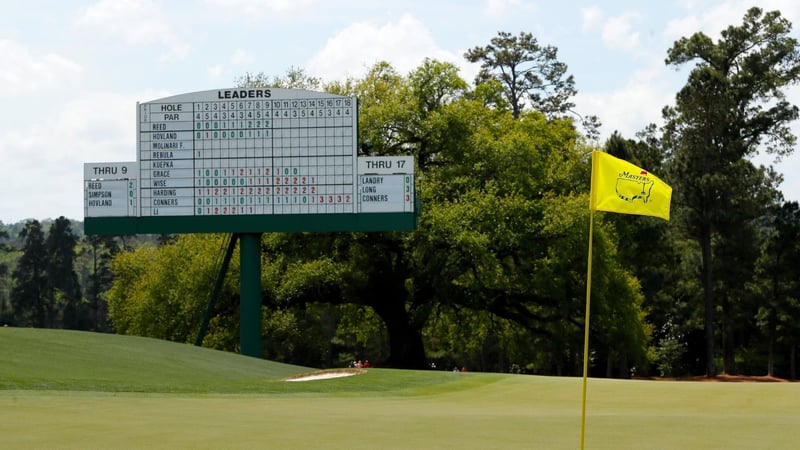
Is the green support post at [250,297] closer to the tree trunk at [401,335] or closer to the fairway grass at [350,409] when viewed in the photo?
the fairway grass at [350,409]

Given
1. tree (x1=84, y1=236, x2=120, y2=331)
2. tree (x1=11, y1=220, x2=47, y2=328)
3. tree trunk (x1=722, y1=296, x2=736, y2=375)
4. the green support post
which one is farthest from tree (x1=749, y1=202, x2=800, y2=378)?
tree (x1=11, y1=220, x2=47, y2=328)

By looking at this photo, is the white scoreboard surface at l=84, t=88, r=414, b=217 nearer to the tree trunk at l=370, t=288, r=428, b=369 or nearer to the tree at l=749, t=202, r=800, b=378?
the tree trunk at l=370, t=288, r=428, b=369

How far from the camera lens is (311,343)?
249ft

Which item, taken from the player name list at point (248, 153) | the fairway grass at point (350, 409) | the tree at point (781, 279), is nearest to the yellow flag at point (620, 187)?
the fairway grass at point (350, 409)

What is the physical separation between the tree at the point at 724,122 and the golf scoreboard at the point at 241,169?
26944 mm

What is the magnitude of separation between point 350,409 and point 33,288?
94425 millimetres

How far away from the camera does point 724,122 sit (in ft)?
191

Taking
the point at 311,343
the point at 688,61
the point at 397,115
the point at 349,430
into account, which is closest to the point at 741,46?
the point at 688,61

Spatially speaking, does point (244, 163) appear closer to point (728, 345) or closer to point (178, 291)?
point (178, 291)

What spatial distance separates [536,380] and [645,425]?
40.9 feet

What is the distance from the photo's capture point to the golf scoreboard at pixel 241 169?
114ft

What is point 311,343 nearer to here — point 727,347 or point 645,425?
point 727,347

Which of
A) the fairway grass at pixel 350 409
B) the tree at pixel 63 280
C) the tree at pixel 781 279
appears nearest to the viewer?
the fairway grass at pixel 350 409

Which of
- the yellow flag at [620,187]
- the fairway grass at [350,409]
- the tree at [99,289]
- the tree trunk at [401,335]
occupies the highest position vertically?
the yellow flag at [620,187]
